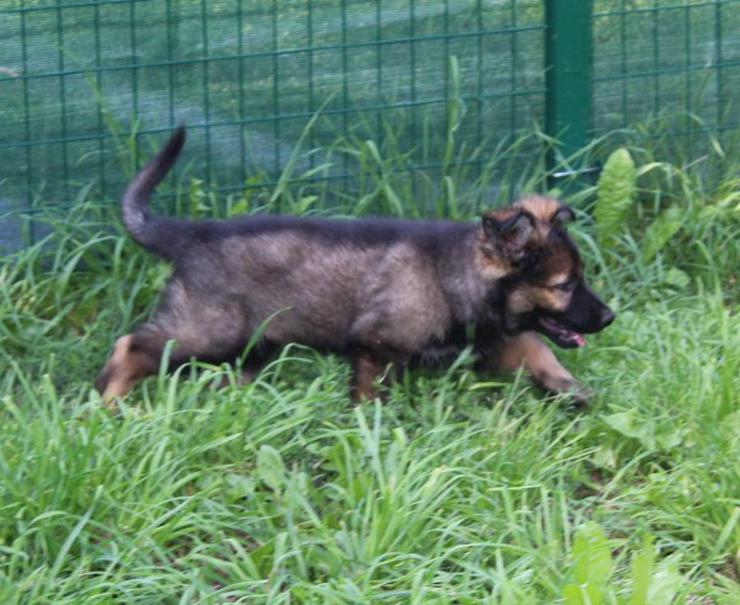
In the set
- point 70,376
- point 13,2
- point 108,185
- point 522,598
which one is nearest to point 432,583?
point 522,598

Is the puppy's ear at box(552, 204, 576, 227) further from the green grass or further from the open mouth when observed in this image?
the green grass

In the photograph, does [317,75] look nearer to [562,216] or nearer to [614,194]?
[614,194]

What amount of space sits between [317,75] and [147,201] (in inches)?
48.3

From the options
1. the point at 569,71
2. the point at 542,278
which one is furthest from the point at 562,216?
the point at 569,71

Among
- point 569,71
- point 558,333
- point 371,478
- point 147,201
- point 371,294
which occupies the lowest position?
point 371,478

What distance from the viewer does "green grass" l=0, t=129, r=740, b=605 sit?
4402 millimetres

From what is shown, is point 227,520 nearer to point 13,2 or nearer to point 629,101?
point 13,2

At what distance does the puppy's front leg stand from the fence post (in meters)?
1.42

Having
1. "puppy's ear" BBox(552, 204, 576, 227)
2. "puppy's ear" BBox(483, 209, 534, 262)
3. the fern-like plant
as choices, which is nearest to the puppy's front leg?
"puppy's ear" BBox(483, 209, 534, 262)

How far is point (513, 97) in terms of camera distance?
7.23 meters

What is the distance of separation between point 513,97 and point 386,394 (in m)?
2.06

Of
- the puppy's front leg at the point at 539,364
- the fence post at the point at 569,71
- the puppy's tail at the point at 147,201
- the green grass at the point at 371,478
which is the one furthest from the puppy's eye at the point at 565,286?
the puppy's tail at the point at 147,201

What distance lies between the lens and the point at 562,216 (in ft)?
19.5

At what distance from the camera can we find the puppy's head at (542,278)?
5.80 m
